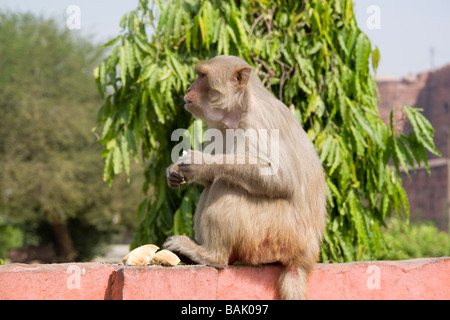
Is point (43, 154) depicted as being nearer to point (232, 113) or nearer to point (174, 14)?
point (174, 14)

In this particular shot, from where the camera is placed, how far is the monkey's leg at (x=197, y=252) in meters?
3.46

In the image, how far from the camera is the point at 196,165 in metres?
3.50

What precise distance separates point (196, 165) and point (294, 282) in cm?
90

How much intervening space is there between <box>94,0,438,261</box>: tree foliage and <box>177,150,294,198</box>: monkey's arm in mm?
1915

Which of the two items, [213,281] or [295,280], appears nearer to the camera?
[213,281]

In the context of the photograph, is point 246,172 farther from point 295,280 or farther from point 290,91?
point 290,91

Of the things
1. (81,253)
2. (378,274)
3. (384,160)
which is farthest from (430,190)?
(378,274)

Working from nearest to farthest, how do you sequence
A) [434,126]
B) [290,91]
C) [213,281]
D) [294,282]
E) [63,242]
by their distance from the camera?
[213,281], [294,282], [290,91], [63,242], [434,126]

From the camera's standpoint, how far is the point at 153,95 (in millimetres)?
5402

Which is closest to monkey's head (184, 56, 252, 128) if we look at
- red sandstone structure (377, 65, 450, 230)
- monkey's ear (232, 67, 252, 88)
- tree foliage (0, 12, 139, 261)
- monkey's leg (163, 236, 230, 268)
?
monkey's ear (232, 67, 252, 88)

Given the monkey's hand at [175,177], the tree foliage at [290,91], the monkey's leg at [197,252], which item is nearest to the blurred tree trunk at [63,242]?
the tree foliage at [290,91]

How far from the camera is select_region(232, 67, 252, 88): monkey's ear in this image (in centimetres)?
373

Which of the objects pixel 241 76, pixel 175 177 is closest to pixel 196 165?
pixel 175 177

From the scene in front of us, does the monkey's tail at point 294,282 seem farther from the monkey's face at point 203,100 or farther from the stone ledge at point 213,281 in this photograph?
the monkey's face at point 203,100
